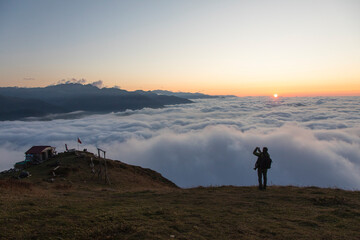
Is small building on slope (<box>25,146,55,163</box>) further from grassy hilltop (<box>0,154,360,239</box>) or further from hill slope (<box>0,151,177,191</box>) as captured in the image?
grassy hilltop (<box>0,154,360,239</box>)

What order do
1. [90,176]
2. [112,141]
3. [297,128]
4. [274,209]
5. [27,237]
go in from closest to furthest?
[27,237], [274,209], [90,176], [112,141], [297,128]

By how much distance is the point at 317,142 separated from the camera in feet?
500

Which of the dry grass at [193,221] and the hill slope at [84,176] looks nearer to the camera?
the dry grass at [193,221]

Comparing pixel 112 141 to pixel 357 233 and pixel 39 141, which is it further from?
pixel 357 233

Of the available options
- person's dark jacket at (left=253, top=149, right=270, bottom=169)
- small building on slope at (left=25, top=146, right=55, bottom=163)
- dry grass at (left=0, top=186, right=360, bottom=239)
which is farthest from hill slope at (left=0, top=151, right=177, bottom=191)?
dry grass at (left=0, top=186, right=360, bottom=239)

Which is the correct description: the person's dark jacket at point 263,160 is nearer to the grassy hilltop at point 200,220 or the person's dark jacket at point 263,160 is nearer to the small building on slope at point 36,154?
the grassy hilltop at point 200,220

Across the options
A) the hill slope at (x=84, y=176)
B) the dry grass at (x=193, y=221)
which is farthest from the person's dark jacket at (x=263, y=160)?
the hill slope at (x=84, y=176)

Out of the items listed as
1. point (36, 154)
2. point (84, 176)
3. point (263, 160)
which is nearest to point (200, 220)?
point (263, 160)

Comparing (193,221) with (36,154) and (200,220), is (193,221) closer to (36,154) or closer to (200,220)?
(200,220)

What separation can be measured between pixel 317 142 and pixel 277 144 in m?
26.9

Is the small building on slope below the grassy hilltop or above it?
below

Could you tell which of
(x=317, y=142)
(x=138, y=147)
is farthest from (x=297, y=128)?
(x=138, y=147)

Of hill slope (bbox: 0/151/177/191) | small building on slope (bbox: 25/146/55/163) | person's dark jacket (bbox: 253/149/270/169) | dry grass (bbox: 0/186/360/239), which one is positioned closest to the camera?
dry grass (bbox: 0/186/360/239)

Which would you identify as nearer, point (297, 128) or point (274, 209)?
point (274, 209)
